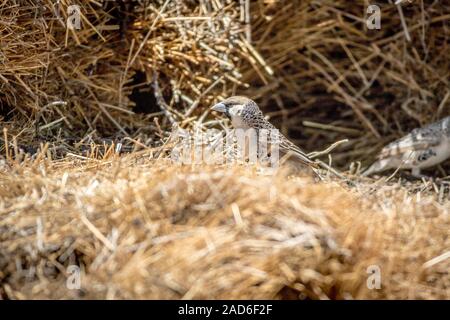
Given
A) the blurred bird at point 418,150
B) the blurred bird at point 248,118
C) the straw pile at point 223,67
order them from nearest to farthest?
the blurred bird at point 248,118 < the straw pile at point 223,67 < the blurred bird at point 418,150

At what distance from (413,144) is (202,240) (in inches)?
110

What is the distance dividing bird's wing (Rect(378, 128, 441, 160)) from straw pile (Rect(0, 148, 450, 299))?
1922 millimetres

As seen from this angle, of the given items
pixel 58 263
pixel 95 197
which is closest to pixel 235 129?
pixel 95 197

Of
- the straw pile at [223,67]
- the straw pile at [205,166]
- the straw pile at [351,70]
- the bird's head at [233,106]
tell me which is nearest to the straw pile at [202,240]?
the straw pile at [205,166]

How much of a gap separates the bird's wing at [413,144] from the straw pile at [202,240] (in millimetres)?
1922

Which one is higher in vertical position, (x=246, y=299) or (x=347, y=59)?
(x=347, y=59)

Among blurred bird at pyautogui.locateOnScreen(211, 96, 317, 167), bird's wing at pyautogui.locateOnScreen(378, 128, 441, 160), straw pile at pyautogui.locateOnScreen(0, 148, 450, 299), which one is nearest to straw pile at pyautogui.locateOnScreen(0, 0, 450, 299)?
straw pile at pyautogui.locateOnScreen(0, 148, 450, 299)

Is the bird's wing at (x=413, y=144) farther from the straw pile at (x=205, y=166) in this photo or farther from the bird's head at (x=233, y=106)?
the bird's head at (x=233, y=106)

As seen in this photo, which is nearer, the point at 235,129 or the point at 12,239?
the point at 12,239

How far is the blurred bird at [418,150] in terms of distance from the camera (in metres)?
5.75
